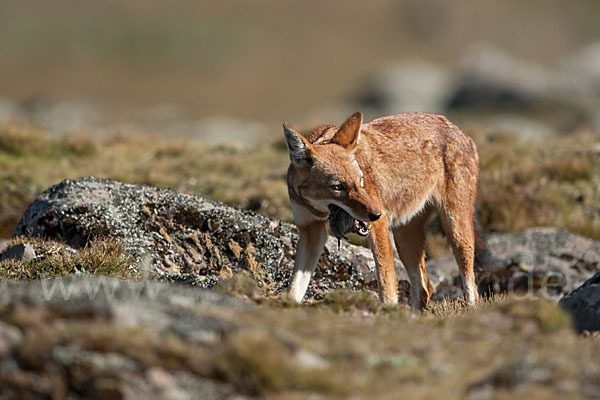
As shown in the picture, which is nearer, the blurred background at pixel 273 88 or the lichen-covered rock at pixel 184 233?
the lichen-covered rock at pixel 184 233

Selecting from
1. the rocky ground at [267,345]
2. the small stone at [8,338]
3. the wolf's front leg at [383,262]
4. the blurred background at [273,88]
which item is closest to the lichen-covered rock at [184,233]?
the wolf's front leg at [383,262]

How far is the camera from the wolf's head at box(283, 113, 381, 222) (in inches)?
260

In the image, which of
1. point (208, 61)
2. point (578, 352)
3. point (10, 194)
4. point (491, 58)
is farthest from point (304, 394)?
point (208, 61)

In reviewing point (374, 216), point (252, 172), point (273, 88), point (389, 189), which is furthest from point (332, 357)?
point (273, 88)

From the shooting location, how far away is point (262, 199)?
11.8 metres

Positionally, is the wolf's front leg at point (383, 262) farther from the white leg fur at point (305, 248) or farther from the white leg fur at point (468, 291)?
the white leg fur at point (468, 291)

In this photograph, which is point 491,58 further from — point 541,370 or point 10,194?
point 541,370

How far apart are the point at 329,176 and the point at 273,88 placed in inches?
3708

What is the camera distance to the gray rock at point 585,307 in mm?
5887

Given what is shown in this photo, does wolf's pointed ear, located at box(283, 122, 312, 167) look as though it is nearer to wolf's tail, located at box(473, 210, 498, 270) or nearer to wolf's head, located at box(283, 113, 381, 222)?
wolf's head, located at box(283, 113, 381, 222)

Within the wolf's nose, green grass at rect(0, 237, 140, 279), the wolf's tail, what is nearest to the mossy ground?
the wolf's nose

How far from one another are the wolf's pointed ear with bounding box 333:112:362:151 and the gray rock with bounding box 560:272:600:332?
8.46ft

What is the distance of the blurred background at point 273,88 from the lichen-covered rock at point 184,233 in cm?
278

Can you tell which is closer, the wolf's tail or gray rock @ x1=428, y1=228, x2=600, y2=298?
the wolf's tail
